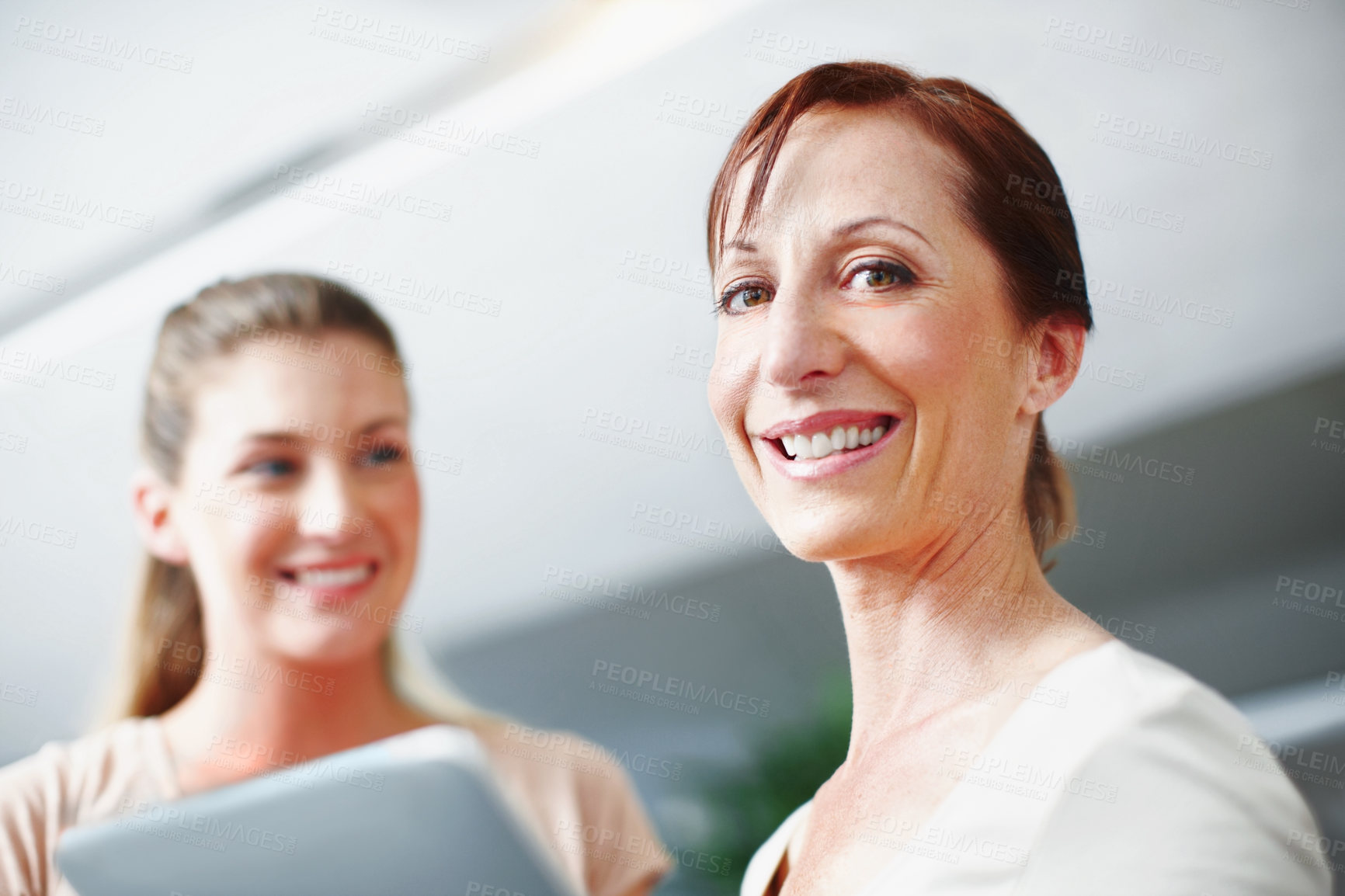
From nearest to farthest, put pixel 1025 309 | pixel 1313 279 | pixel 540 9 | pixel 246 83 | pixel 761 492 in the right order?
1. pixel 1025 309
2. pixel 761 492
3. pixel 1313 279
4. pixel 540 9
5. pixel 246 83

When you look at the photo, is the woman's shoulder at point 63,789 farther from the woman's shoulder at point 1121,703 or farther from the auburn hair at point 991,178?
the woman's shoulder at point 1121,703

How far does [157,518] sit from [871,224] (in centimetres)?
126

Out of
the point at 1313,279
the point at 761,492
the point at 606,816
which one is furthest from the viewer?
the point at 606,816

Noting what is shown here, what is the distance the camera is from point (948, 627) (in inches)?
45.9

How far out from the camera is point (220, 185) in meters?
1.85

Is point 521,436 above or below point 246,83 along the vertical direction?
below

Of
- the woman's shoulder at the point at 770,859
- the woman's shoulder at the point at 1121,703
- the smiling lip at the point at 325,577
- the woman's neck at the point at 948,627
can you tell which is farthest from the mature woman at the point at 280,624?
the woman's shoulder at the point at 1121,703

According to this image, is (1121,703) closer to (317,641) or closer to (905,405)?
(905,405)

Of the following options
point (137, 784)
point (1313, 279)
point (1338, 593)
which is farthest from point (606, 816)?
point (1313, 279)

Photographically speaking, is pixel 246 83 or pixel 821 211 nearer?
pixel 821 211

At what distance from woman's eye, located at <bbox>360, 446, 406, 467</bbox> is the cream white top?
101 centimetres

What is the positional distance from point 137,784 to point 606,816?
724 mm

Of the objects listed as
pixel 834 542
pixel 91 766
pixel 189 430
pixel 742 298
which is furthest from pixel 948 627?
pixel 91 766

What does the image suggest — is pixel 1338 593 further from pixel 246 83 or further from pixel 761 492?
pixel 246 83
